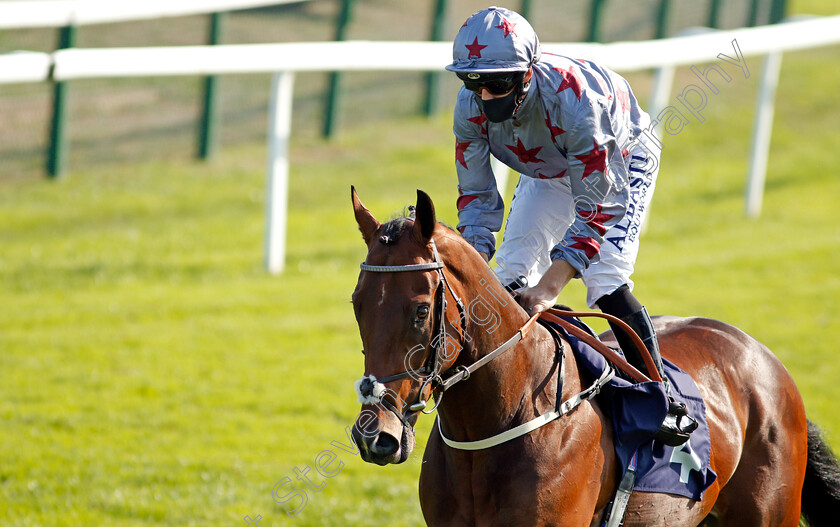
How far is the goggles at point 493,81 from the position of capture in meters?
2.90

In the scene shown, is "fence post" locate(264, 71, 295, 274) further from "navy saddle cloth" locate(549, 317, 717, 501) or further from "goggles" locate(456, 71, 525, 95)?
"goggles" locate(456, 71, 525, 95)

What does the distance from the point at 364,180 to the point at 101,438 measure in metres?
6.77

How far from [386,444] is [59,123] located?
9.46 metres

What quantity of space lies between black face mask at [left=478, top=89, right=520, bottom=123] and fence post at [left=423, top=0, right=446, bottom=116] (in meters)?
10.8

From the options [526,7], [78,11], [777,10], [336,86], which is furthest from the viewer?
[777,10]

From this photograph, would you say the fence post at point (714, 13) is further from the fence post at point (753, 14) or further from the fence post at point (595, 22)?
the fence post at point (595, 22)

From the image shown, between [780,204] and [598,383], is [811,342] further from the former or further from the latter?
[598,383]

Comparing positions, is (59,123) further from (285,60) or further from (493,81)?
(493,81)

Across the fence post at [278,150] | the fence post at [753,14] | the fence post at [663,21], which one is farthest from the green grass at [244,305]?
the fence post at [753,14]

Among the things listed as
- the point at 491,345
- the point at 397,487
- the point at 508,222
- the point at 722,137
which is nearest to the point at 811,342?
the point at 397,487

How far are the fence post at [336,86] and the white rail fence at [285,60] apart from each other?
347cm

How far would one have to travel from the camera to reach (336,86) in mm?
13203

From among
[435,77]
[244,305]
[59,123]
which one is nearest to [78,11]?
[59,123]

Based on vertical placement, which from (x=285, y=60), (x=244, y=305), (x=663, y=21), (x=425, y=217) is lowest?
(x=244, y=305)
